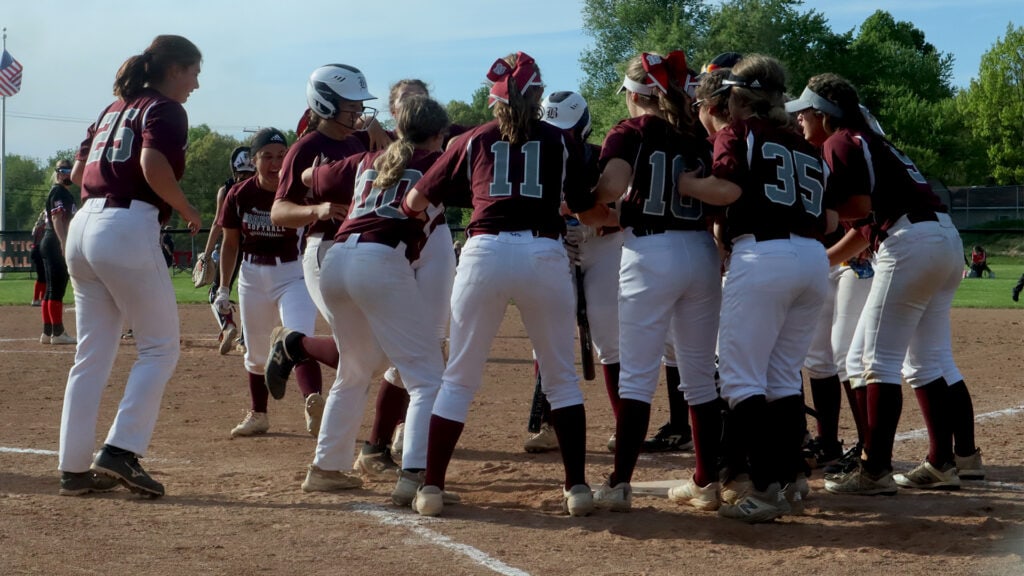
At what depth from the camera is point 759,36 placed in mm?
58125

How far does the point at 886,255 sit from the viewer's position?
5652mm

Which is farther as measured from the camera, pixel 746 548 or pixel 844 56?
pixel 844 56

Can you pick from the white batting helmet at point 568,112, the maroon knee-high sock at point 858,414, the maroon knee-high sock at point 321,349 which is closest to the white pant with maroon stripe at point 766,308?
the maroon knee-high sock at point 858,414

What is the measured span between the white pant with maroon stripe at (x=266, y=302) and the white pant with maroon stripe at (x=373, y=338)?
176 centimetres

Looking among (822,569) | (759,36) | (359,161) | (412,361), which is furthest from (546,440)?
(759,36)

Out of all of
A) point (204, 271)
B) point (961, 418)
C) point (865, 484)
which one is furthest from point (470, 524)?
point (204, 271)

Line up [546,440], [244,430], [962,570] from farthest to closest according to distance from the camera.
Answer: [244,430]
[546,440]
[962,570]

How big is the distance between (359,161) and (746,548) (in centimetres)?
267

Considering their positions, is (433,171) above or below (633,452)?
above

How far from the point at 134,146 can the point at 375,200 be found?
4.39 feet

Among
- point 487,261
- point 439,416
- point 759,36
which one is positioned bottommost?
point 439,416

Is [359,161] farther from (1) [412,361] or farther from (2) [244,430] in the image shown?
(2) [244,430]

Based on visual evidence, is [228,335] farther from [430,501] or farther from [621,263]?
[621,263]

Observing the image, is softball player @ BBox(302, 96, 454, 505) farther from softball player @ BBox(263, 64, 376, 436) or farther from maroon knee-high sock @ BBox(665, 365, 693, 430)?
maroon knee-high sock @ BBox(665, 365, 693, 430)
